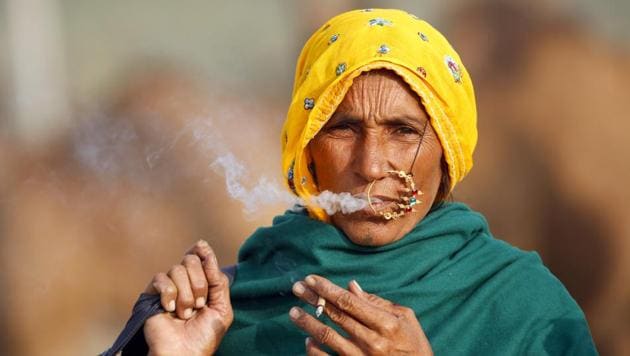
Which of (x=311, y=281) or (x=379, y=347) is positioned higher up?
(x=311, y=281)

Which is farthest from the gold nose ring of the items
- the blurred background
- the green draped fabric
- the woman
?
the blurred background

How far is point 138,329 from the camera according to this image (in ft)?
10.8

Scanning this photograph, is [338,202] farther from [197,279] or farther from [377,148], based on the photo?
[197,279]

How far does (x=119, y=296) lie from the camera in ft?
22.7

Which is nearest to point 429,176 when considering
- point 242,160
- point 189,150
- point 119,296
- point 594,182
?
point 242,160

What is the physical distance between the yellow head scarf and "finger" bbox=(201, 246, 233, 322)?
443mm

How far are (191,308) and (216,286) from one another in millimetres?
103

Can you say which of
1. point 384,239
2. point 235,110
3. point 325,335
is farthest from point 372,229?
point 235,110

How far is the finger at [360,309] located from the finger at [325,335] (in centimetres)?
7

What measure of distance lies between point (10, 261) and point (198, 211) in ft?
4.33

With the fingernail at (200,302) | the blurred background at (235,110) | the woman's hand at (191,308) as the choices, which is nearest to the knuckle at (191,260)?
the woman's hand at (191,308)

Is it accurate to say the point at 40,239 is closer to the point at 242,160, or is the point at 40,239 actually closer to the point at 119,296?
the point at 119,296

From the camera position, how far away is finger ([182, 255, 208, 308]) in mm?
3211

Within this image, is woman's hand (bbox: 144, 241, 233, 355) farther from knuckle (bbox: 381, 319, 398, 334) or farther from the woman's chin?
knuckle (bbox: 381, 319, 398, 334)
